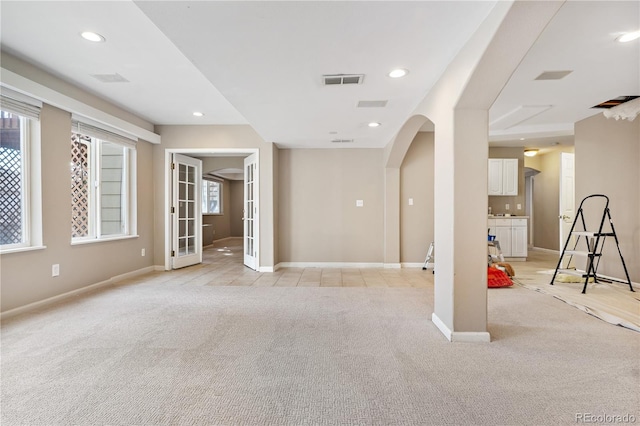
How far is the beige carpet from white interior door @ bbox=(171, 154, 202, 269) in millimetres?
5477

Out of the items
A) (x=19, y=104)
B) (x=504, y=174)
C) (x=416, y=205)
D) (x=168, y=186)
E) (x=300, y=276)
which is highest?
(x=19, y=104)

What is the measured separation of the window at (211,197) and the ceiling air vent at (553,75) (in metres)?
9.06

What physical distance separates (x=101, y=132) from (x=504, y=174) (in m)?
7.43

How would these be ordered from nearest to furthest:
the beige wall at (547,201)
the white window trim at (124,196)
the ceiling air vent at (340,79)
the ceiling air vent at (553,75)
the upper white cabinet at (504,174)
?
the ceiling air vent at (340,79) < the ceiling air vent at (553,75) < the white window trim at (124,196) < the upper white cabinet at (504,174) < the beige wall at (547,201)

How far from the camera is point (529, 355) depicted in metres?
2.25

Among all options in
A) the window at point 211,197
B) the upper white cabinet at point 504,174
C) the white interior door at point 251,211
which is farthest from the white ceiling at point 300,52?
the window at point 211,197

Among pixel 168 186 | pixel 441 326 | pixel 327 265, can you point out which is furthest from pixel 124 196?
pixel 441 326

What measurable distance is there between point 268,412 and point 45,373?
4.99ft

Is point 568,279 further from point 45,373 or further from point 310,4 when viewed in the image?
point 45,373

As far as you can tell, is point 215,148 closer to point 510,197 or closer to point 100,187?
point 100,187

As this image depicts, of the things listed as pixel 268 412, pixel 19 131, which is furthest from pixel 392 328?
pixel 19 131

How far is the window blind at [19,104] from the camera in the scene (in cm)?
296

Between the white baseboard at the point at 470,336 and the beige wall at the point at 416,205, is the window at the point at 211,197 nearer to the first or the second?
the beige wall at the point at 416,205

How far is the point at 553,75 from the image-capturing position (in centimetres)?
325
